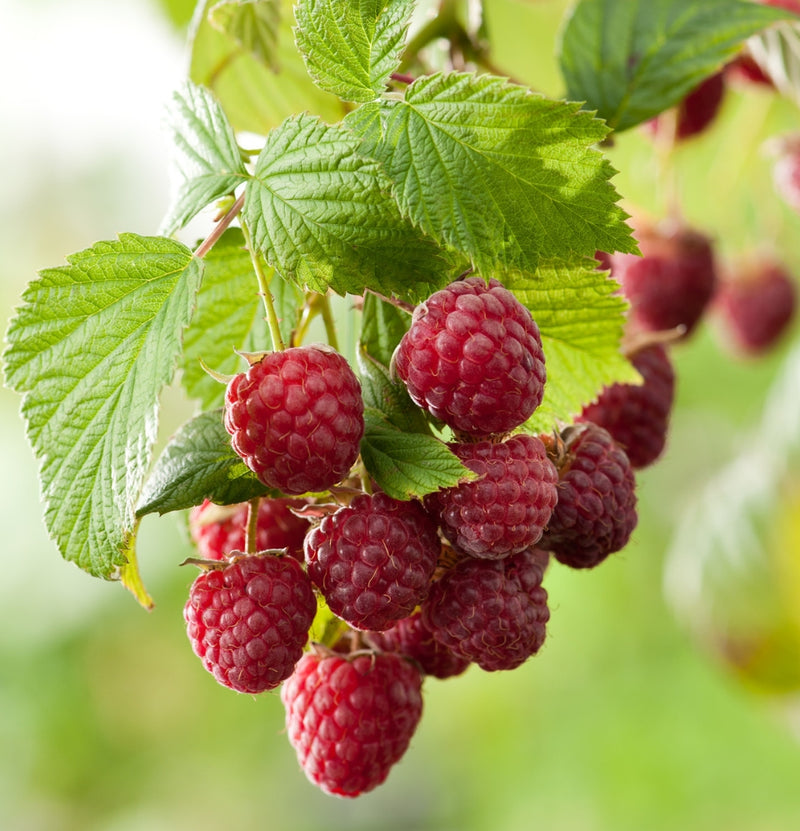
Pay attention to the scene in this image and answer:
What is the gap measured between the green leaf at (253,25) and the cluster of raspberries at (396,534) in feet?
1.26

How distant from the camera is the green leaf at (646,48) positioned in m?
0.86

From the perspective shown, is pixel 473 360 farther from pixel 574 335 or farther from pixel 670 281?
pixel 670 281

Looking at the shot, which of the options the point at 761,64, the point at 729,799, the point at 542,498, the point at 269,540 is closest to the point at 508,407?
the point at 542,498

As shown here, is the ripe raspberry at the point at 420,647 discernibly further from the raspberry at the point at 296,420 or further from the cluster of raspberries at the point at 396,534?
the raspberry at the point at 296,420

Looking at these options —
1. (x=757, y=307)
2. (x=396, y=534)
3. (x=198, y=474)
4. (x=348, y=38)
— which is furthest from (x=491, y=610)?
(x=757, y=307)

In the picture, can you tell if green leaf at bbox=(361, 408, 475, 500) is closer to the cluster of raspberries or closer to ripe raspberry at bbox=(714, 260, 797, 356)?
the cluster of raspberries

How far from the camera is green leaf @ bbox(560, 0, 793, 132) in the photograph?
864mm

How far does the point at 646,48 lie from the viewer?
0.88 meters

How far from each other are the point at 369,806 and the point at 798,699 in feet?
19.9

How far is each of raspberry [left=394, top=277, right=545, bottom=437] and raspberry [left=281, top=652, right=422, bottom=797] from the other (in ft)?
0.74

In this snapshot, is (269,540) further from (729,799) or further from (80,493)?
(729,799)

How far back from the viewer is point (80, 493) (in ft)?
1.93

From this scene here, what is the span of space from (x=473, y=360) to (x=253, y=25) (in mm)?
454

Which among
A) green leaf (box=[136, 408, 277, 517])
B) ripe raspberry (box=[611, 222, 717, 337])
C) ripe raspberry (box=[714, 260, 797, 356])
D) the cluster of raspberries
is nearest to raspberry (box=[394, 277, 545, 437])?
the cluster of raspberries
